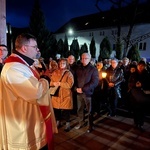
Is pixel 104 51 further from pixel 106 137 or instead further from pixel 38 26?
pixel 106 137

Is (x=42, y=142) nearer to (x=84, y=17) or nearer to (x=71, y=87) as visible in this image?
(x=71, y=87)

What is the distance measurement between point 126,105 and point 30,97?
6283 millimetres

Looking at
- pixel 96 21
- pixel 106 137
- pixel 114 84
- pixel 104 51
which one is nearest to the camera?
pixel 106 137

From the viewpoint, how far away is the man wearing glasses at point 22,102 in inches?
81.4

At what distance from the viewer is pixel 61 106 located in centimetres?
507

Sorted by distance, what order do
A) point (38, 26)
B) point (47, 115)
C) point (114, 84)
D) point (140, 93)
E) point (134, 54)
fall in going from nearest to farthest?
point (47, 115), point (140, 93), point (114, 84), point (134, 54), point (38, 26)

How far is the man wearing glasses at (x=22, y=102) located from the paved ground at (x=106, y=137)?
7.26ft

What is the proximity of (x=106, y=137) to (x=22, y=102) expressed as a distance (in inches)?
126

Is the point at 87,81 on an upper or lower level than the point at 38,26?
lower

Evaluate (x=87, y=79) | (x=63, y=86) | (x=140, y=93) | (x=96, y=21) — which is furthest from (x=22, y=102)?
(x=96, y=21)

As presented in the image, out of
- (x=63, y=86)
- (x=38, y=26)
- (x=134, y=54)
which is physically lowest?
(x=63, y=86)

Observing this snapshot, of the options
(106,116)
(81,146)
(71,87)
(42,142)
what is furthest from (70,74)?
(42,142)

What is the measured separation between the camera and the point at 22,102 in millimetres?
2162

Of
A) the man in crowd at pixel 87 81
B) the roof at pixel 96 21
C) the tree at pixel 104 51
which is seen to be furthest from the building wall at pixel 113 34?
the man in crowd at pixel 87 81
